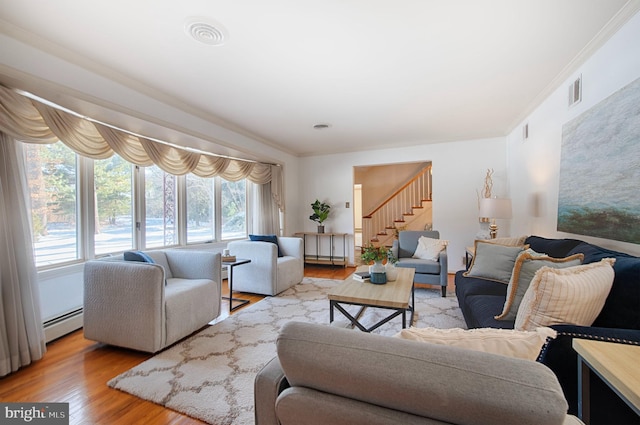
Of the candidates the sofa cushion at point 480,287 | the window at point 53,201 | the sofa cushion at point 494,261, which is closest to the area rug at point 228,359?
the sofa cushion at point 480,287

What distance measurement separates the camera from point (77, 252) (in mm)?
2723

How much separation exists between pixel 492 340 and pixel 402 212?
622 centimetres

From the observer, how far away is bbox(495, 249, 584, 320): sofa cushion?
1.63 meters

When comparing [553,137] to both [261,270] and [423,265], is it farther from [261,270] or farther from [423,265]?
[261,270]

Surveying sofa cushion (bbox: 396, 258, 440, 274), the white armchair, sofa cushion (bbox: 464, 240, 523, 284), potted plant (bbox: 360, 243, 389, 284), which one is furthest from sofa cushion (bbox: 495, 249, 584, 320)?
Result: the white armchair

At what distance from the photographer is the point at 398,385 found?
2.12 feet

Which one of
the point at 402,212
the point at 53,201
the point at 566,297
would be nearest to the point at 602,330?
the point at 566,297

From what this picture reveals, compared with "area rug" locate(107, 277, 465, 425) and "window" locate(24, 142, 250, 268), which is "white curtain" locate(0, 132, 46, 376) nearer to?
"window" locate(24, 142, 250, 268)

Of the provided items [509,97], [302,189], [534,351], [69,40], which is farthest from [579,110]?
[302,189]

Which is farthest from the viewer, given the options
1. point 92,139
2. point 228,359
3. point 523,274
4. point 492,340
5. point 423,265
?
point 423,265

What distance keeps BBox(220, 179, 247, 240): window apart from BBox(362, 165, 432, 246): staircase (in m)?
3.27

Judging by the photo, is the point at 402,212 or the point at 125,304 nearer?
the point at 125,304

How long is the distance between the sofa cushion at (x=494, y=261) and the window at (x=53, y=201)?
→ 402 cm

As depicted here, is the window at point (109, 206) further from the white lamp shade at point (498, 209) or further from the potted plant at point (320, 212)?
the white lamp shade at point (498, 209)
